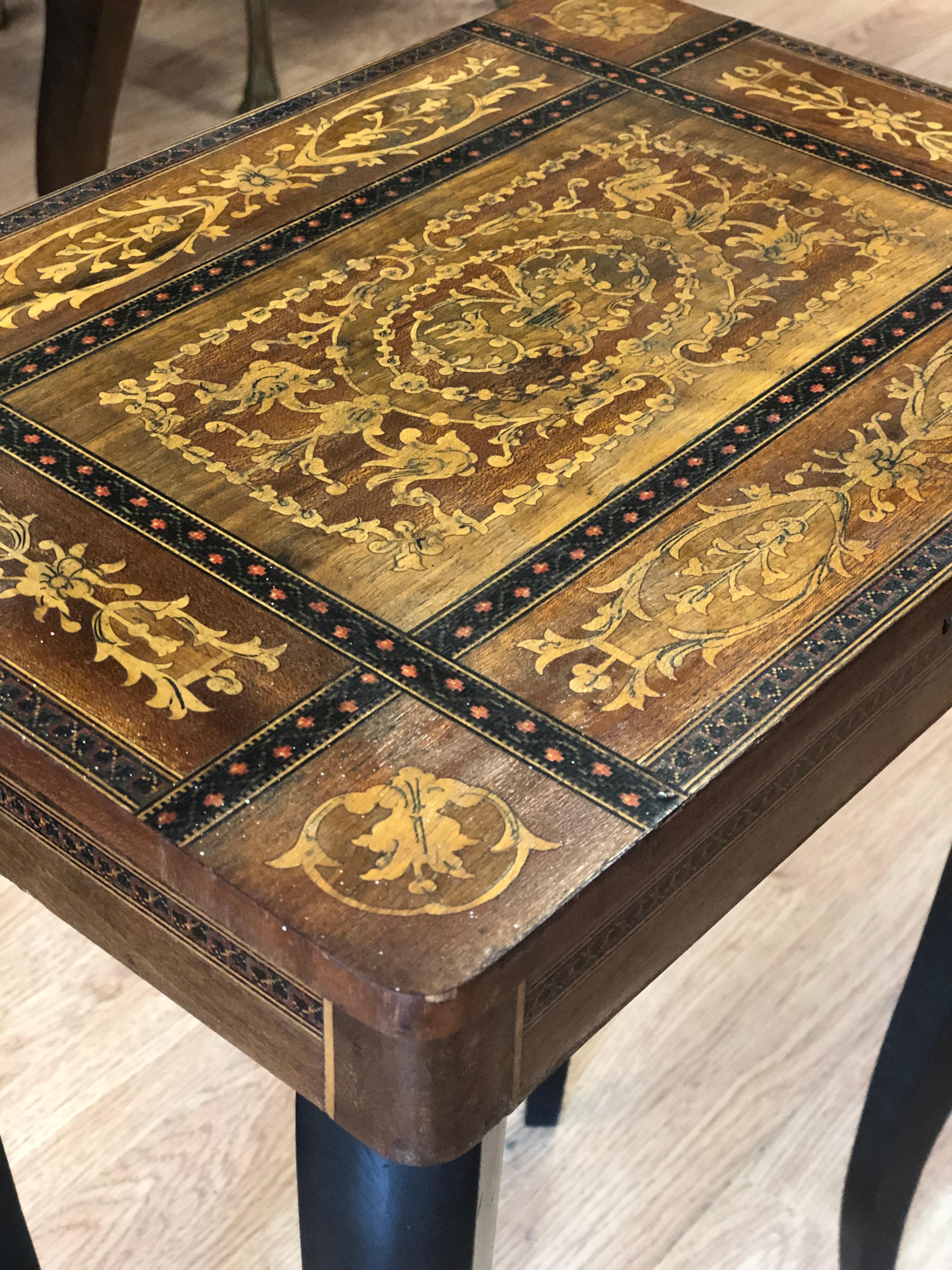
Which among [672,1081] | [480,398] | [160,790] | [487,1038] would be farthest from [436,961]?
[672,1081]

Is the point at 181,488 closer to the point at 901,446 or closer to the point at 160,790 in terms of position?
the point at 160,790

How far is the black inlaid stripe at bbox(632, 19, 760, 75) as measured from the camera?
1.45 m

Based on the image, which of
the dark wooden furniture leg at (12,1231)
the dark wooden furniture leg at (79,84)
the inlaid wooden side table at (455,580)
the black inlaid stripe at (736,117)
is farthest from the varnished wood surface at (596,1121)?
the dark wooden furniture leg at (79,84)

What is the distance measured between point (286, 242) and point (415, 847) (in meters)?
0.65

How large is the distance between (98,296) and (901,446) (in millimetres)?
597

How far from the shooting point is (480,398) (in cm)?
102

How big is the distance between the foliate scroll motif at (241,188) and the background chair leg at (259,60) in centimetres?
149

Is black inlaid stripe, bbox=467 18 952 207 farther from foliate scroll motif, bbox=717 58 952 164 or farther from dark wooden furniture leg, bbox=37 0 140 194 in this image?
dark wooden furniture leg, bbox=37 0 140 194

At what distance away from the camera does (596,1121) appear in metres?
1.45

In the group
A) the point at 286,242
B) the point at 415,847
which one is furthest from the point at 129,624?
the point at 286,242

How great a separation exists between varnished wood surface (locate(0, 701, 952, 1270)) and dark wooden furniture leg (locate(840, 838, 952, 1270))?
10 centimetres

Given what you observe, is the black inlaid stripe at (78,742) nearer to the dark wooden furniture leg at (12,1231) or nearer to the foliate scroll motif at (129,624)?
the foliate scroll motif at (129,624)

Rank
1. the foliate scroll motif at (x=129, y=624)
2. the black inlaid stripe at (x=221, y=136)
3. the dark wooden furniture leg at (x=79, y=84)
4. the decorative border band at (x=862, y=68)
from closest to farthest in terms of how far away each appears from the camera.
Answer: the foliate scroll motif at (x=129, y=624), the black inlaid stripe at (x=221, y=136), the decorative border band at (x=862, y=68), the dark wooden furniture leg at (x=79, y=84)

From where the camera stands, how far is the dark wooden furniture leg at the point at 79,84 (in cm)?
197
